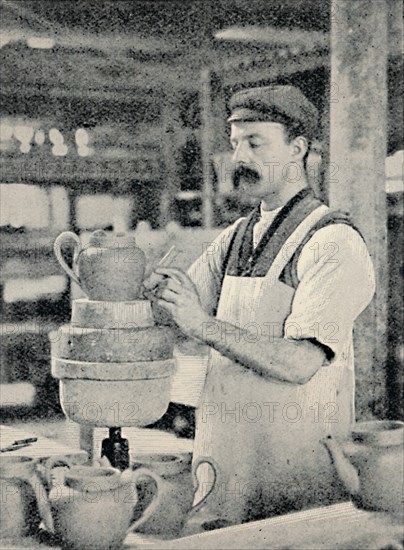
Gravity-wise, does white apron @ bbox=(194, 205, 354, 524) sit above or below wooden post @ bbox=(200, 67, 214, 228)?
below

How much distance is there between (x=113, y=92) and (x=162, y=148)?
0.30 metres

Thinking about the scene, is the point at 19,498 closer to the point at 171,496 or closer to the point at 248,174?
the point at 171,496

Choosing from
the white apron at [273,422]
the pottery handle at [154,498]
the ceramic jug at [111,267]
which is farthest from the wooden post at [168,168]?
the pottery handle at [154,498]

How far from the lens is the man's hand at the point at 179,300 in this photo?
1589 mm

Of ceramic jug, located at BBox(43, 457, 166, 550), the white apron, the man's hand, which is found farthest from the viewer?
the white apron

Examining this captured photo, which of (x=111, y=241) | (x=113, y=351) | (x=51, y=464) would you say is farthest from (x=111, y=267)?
(x=51, y=464)

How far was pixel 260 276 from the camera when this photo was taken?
1.76 meters

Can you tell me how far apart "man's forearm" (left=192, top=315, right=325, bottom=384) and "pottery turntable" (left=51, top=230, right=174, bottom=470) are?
19 centimetres

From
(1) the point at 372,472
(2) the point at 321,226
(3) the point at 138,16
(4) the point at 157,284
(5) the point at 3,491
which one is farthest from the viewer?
(3) the point at 138,16

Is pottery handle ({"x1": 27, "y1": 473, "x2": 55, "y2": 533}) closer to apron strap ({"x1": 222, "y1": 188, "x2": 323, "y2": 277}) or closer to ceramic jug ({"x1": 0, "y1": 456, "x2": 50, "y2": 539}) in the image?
ceramic jug ({"x1": 0, "y1": 456, "x2": 50, "y2": 539})

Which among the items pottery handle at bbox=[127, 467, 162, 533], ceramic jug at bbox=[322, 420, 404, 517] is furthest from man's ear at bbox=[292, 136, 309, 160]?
pottery handle at bbox=[127, 467, 162, 533]

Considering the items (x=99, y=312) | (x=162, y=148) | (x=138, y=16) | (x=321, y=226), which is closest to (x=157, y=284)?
(x=99, y=312)

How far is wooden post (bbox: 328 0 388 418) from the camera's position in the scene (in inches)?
80.0

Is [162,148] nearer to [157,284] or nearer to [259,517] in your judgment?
[157,284]
